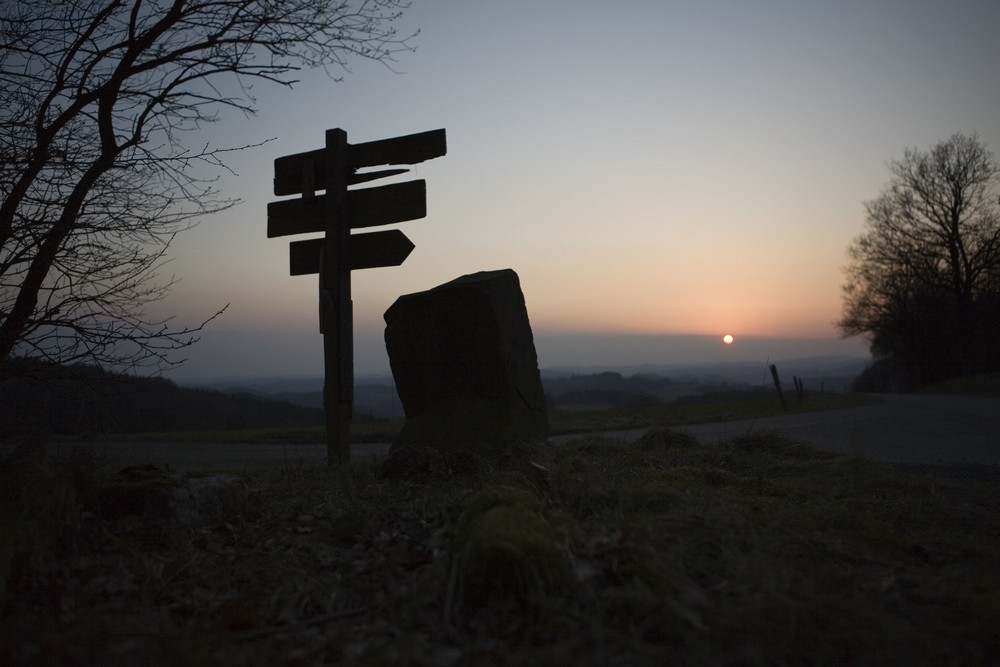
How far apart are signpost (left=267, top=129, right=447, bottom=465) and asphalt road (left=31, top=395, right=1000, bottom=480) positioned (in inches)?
30.1

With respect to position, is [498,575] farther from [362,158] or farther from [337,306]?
[362,158]

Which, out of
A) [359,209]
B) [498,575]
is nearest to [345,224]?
[359,209]

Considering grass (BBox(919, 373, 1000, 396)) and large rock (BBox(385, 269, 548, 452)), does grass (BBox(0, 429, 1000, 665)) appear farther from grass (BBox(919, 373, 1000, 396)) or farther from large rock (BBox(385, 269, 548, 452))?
grass (BBox(919, 373, 1000, 396))

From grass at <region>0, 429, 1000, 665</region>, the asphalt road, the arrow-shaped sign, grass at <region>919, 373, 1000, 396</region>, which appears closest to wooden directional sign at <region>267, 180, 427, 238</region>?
the arrow-shaped sign

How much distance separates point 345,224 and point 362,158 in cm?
67

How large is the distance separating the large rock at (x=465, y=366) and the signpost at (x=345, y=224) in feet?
1.58

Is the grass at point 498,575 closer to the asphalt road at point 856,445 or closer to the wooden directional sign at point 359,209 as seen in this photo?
the asphalt road at point 856,445

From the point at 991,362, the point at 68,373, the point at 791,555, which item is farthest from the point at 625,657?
the point at 991,362

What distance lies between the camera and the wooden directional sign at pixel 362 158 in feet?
20.4

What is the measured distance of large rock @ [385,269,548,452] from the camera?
598 cm

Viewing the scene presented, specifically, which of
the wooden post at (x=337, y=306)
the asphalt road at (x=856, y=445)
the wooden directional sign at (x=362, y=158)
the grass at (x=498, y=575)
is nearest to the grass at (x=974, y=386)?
the asphalt road at (x=856, y=445)

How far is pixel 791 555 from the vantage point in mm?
3191

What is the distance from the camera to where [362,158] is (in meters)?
6.48

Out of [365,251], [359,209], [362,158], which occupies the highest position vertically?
[362,158]
